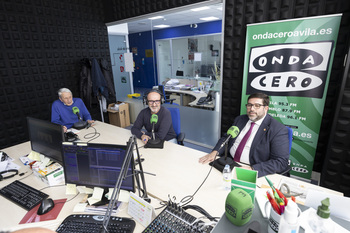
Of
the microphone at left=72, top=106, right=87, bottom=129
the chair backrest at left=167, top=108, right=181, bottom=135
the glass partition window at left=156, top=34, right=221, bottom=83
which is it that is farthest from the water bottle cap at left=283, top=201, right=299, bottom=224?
the glass partition window at left=156, top=34, right=221, bottom=83

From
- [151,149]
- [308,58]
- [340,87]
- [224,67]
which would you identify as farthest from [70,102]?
[340,87]

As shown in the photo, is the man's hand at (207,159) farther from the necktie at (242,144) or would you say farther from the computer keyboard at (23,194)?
the computer keyboard at (23,194)

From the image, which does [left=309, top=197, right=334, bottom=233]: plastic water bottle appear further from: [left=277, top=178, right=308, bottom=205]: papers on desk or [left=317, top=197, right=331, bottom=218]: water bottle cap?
[left=277, top=178, right=308, bottom=205]: papers on desk

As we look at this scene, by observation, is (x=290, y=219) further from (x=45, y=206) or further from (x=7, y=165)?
(x=7, y=165)

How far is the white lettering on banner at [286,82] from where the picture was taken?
2.32m

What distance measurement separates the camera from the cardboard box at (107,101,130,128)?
4.67 m

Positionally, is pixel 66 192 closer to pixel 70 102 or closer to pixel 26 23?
pixel 70 102

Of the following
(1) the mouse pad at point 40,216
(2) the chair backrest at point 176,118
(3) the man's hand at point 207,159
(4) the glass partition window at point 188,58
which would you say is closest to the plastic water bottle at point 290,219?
(3) the man's hand at point 207,159

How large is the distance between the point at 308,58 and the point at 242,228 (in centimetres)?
232

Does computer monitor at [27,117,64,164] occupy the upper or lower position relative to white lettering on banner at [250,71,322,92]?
lower

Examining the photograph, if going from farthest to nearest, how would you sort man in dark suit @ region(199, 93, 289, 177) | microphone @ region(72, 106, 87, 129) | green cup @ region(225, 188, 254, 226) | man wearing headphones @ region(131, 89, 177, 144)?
microphone @ region(72, 106, 87, 129) → man wearing headphones @ region(131, 89, 177, 144) → man in dark suit @ region(199, 93, 289, 177) → green cup @ region(225, 188, 254, 226)

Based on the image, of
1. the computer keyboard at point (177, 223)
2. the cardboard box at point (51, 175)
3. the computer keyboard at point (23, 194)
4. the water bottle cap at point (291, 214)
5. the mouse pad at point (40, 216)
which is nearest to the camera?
the water bottle cap at point (291, 214)

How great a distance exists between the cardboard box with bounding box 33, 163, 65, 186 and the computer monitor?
0.25ft

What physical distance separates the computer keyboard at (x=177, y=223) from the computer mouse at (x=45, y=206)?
2.34 feet
